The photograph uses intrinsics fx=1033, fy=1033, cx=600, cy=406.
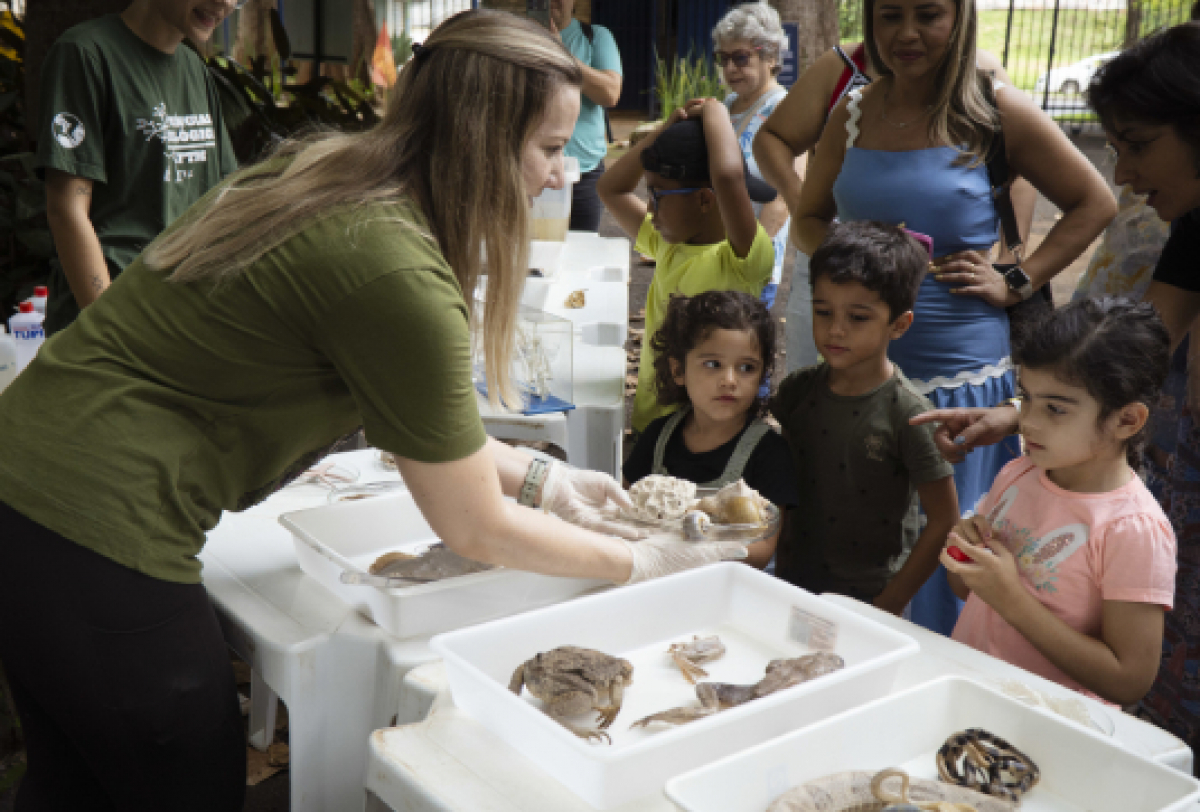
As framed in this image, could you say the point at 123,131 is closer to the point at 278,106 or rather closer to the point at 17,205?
the point at 17,205

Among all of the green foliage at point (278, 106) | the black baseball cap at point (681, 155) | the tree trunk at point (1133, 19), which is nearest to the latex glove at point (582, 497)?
the black baseball cap at point (681, 155)

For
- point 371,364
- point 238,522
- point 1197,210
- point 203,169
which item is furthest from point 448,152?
point 203,169

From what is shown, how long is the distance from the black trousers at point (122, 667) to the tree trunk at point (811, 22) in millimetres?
7825

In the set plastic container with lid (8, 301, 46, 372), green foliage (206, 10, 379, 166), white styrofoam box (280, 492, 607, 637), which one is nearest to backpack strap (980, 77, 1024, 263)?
white styrofoam box (280, 492, 607, 637)

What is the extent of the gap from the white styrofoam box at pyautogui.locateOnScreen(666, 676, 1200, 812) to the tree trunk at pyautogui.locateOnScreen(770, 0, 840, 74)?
774 centimetres

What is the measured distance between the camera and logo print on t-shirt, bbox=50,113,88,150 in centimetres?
253

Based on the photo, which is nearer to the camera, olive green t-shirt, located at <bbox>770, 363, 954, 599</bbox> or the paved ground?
olive green t-shirt, located at <bbox>770, 363, 954, 599</bbox>

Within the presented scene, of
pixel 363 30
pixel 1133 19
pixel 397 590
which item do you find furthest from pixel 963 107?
pixel 1133 19

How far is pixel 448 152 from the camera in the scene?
1.40 metres

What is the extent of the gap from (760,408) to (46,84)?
1919 mm

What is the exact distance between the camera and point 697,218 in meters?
3.18

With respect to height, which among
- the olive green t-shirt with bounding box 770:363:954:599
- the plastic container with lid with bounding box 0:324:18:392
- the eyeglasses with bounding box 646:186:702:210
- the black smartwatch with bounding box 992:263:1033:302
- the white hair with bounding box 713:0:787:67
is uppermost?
the white hair with bounding box 713:0:787:67

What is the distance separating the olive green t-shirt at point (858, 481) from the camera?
227 cm

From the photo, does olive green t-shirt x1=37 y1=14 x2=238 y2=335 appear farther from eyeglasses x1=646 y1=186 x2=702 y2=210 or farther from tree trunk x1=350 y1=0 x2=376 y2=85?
tree trunk x1=350 y1=0 x2=376 y2=85
